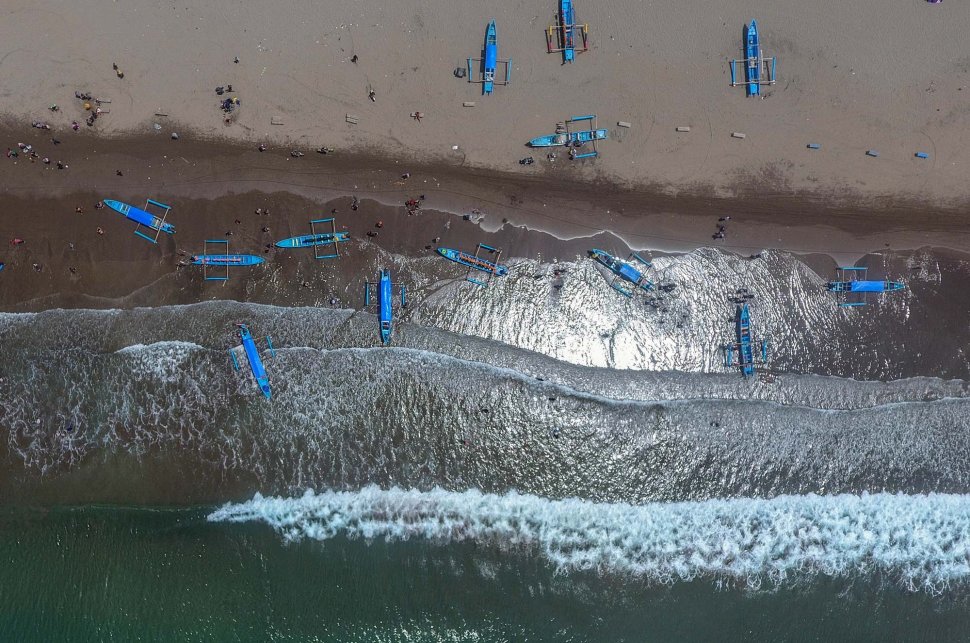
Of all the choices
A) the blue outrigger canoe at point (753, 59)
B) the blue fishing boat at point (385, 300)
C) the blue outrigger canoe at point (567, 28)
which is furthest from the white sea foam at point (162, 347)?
the blue outrigger canoe at point (753, 59)

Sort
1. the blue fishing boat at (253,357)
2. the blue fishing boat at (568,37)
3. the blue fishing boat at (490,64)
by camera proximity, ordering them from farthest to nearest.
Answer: the blue fishing boat at (568,37) < the blue fishing boat at (490,64) < the blue fishing boat at (253,357)

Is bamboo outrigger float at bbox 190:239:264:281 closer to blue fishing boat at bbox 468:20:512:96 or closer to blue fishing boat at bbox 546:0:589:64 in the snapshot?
blue fishing boat at bbox 468:20:512:96

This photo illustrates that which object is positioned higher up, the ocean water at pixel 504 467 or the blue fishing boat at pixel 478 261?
the blue fishing boat at pixel 478 261

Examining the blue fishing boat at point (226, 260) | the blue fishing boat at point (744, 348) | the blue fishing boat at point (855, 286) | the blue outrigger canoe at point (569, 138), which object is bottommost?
the blue fishing boat at point (744, 348)

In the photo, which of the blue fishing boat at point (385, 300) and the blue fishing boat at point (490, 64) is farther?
the blue fishing boat at point (490, 64)

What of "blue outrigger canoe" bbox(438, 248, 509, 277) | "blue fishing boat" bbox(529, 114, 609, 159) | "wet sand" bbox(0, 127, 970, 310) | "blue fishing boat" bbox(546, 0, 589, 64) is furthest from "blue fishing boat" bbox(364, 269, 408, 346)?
"blue fishing boat" bbox(546, 0, 589, 64)

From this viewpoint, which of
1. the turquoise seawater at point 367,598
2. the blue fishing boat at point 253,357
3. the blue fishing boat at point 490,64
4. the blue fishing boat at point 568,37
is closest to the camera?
the turquoise seawater at point 367,598

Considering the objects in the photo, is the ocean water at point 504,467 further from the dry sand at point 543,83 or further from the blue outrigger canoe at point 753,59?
the blue outrigger canoe at point 753,59
